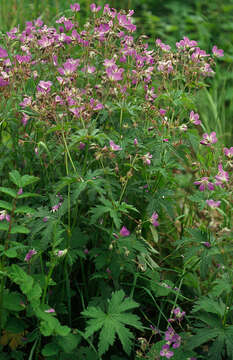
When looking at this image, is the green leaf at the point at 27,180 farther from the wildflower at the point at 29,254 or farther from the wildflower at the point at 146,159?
the wildflower at the point at 146,159

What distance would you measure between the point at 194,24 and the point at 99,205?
5642 mm

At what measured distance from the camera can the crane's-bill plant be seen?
193 centimetres

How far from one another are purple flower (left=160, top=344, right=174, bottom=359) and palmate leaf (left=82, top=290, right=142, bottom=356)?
0.80 ft

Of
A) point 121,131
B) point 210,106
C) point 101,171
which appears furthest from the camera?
point 210,106

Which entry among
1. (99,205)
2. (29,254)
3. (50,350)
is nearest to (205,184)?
(99,205)

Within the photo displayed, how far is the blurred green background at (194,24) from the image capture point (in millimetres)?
4227

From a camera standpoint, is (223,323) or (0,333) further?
(223,323)

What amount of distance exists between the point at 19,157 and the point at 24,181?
27.1 inches

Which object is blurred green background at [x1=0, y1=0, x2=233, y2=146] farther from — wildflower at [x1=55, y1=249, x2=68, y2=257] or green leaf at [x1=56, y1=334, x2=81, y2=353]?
green leaf at [x1=56, y1=334, x2=81, y2=353]

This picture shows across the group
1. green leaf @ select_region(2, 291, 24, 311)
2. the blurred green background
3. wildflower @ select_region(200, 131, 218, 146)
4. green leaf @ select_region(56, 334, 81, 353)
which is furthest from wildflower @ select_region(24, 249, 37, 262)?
the blurred green background

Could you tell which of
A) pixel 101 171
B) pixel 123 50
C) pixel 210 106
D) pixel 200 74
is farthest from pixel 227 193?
pixel 210 106

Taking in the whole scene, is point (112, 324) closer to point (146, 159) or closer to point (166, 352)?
point (166, 352)

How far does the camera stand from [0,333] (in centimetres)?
194

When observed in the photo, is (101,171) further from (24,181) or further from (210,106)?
(210,106)
